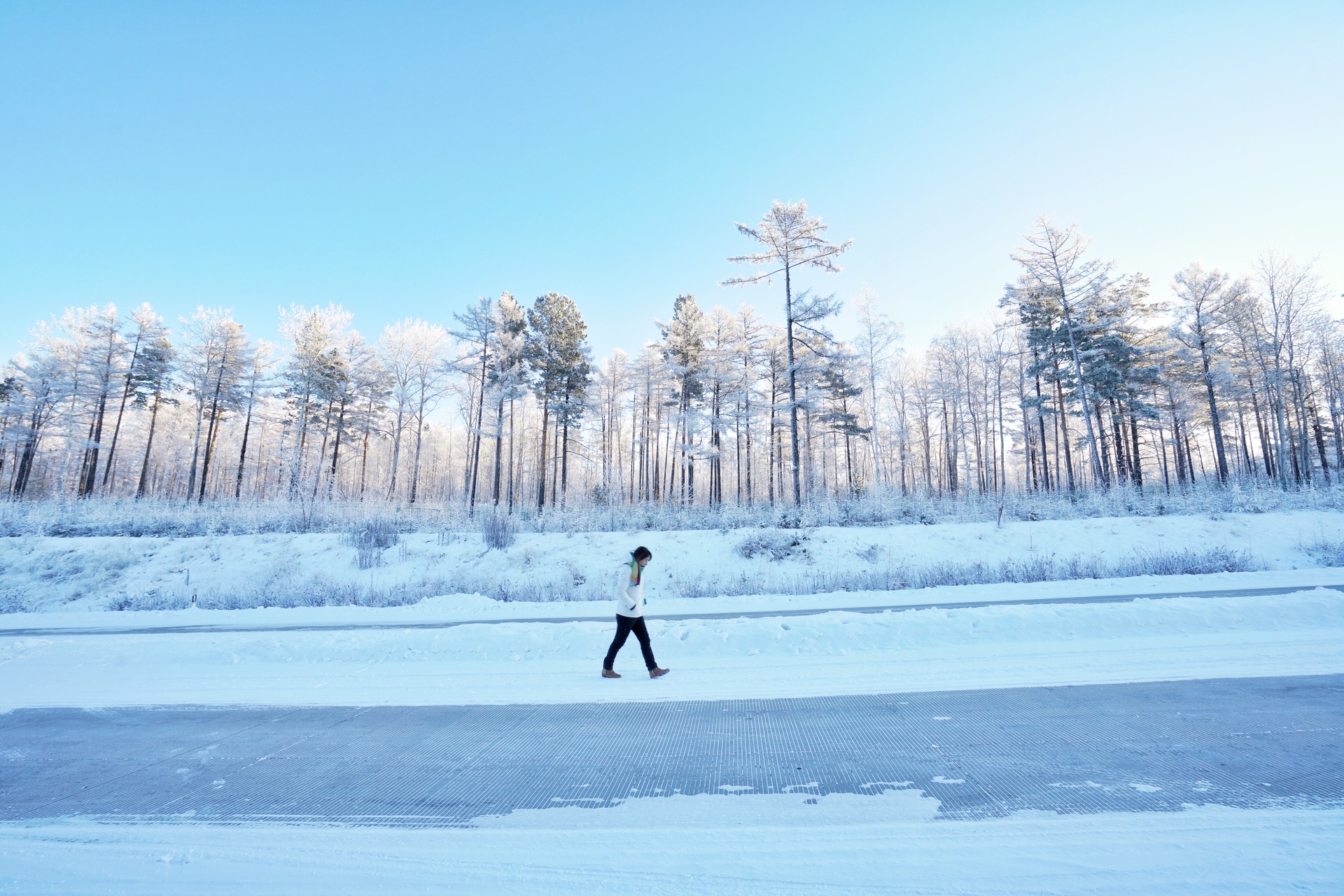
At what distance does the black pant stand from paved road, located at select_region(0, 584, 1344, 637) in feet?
10.3

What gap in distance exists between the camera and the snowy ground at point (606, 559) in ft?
Result: 41.8

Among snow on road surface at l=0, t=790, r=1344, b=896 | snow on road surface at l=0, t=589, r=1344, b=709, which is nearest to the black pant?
snow on road surface at l=0, t=589, r=1344, b=709

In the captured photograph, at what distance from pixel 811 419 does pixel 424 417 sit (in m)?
26.4

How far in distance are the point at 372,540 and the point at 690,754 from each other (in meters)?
16.2

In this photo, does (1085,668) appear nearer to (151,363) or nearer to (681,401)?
(681,401)

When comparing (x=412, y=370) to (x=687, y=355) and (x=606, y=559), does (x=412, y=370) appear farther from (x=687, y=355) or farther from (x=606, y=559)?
(x=606, y=559)

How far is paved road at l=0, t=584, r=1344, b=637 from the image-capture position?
28.9 ft

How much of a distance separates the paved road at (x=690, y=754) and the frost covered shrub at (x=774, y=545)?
11.1 m

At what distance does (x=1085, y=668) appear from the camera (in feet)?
17.6

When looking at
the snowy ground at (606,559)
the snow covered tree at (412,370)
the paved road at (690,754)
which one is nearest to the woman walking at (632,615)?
the paved road at (690,754)

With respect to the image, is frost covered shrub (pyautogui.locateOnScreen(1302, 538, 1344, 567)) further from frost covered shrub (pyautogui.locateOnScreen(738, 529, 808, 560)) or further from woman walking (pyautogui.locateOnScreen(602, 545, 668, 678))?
woman walking (pyautogui.locateOnScreen(602, 545, 668, 678))

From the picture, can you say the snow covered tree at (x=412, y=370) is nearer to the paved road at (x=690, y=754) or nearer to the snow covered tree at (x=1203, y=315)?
the paved road at (x=690, y=754)

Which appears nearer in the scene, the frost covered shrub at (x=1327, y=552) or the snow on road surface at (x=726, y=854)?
the snow on road surface at (x=726, y=854)

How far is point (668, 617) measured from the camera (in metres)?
9.27
